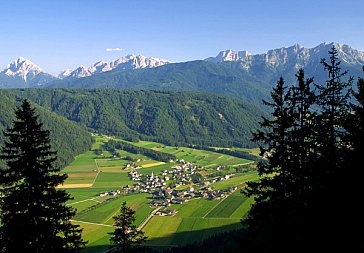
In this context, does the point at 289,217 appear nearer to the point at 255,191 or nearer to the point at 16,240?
the point at 255,191

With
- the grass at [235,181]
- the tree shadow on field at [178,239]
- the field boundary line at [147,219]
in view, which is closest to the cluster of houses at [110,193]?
the field boundary line at [147,219]

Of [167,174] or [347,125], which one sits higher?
[347,125]

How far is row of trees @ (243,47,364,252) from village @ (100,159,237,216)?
8946 centimetres

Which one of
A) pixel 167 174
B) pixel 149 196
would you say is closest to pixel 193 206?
pixel 149 196

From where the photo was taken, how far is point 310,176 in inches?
650

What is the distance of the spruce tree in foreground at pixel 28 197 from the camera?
17.0m

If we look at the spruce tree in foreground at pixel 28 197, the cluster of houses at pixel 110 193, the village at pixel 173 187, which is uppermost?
the spruce tree in foreground at pixel 28 197

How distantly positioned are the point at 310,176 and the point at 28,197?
557 inches

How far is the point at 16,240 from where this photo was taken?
666 inches

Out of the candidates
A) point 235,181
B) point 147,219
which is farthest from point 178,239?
point 235,181

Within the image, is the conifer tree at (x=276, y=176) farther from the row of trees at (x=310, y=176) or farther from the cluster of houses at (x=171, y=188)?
the cluster of houses at (x=171, y=188)

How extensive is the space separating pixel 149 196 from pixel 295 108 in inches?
4463

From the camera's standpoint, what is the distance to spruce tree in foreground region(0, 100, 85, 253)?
1702 centimetres

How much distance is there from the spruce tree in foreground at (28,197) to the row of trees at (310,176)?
10.1 meters
